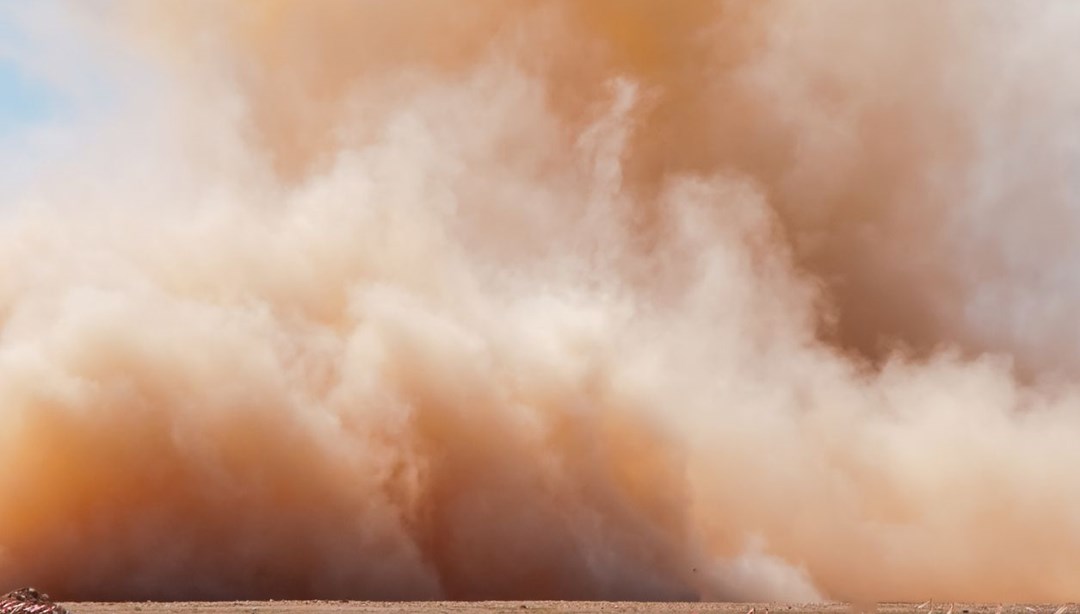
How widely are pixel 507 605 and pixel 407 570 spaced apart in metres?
4.77

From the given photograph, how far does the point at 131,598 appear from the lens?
1275 inches

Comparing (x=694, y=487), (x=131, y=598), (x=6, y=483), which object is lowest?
(x=131, y=598)

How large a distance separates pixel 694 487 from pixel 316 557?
13508 mm

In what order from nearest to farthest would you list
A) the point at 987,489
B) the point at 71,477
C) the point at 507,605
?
the point at 507,605
the point at 71,477
the point at 987,489

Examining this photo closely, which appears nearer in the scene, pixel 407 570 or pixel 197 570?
pixel 197 570

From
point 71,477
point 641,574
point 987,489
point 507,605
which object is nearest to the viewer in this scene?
point 507,605

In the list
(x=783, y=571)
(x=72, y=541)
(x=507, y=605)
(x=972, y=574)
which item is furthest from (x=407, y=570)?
(x=972, y=574)

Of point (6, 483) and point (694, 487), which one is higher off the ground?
point (694, 487)

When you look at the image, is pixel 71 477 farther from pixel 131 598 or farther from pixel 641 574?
pixel 641 574

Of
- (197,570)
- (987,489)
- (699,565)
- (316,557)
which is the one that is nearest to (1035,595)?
(987,489)

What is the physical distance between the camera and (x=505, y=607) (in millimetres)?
31328

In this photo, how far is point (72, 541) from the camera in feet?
109

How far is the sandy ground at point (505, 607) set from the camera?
29094 millimetres

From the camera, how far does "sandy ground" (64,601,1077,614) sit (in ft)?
95.5
